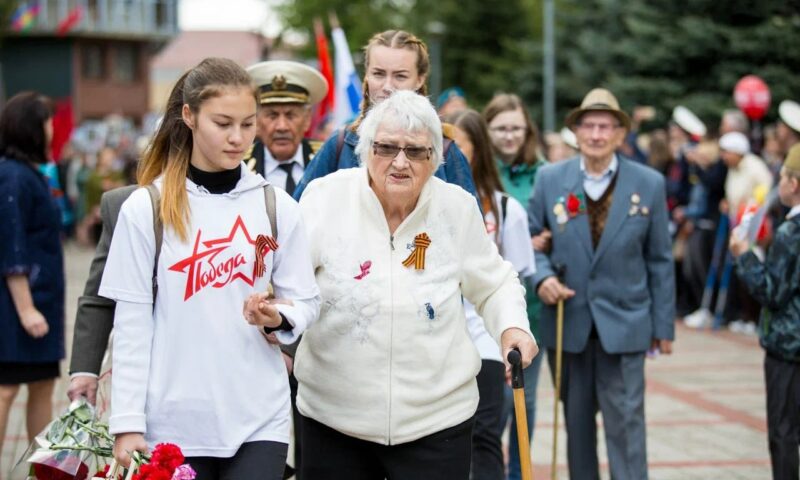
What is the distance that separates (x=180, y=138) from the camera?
4.00m

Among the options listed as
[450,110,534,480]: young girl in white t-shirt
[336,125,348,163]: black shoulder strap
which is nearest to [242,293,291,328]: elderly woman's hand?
[336,125,348,163]: black shoulder strap

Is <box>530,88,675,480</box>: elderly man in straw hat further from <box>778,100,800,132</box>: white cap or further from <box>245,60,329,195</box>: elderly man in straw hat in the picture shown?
<box>778,100,800,132</box>: white cap

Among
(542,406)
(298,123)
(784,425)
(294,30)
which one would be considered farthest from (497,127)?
(294,30)

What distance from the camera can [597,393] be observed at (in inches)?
261

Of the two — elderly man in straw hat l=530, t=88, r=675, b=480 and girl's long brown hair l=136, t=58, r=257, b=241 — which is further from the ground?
girl's long brown hair l=136, t=58, r=257, b=241

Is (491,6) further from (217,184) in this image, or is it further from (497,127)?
(217,184)

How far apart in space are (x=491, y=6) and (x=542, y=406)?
1415 inches

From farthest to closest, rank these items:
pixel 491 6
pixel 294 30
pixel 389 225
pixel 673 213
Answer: pixel 294 30 → pixel 491 6 → pixel 673 213 → pixel 389 225

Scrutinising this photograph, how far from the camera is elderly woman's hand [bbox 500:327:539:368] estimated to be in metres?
4.18

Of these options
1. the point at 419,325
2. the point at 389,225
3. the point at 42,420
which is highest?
the point at 389,225

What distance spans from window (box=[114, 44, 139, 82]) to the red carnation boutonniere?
207ft

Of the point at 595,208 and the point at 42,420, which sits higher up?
the point at 595,208

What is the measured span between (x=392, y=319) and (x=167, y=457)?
0.93 m

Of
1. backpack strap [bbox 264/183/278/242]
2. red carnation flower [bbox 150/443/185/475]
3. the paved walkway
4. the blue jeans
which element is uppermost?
backpack strap [bbox 264/183/278/242]
